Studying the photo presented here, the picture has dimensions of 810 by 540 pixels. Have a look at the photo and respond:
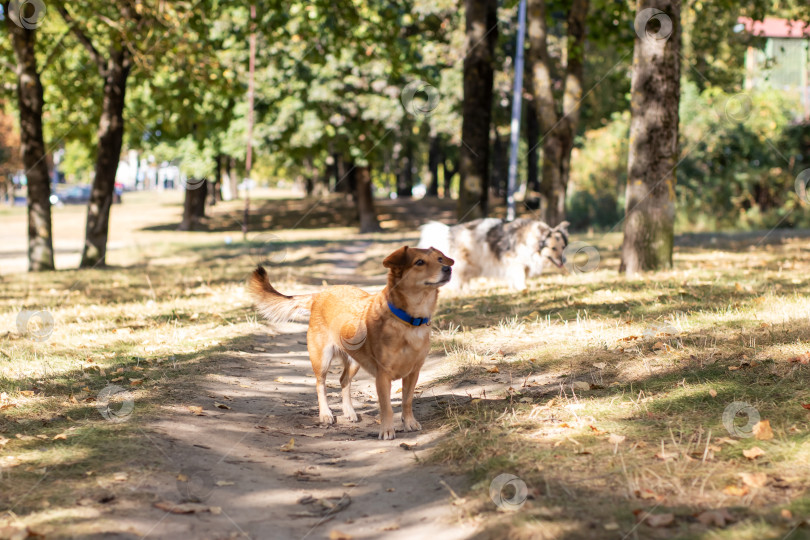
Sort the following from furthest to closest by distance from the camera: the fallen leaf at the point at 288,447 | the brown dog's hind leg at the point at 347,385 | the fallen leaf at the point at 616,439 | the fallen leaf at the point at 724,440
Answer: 1. the brown dog's hind leg at the point at 347,385
2. the fallen leaf at the point at 288,447
3. the fallen leaf at the point at 616,439
4. the fallen leaf at the point at 724,440

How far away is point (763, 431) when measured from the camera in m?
5.09

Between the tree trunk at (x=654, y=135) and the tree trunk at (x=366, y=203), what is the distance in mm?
24052

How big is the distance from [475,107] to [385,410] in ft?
44.2

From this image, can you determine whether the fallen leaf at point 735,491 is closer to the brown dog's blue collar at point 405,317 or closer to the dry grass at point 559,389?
the dry grass at point 559,389

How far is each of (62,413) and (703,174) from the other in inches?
1009

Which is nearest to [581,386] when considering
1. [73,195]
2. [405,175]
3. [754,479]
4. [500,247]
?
[754,479]

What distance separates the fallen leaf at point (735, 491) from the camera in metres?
4.26

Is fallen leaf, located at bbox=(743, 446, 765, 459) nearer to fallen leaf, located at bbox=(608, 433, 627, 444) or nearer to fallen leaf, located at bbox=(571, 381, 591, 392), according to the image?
fallen leaf, located at bbox=(608, 433, 627, 444)

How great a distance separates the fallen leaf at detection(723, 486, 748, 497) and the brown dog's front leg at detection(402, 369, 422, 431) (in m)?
2.54

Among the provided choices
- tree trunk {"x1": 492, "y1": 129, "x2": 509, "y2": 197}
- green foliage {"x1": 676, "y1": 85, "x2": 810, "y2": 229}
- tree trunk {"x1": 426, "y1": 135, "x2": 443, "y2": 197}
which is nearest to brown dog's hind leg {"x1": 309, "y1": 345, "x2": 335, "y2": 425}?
green foliage {"x1": 676, "y1": 85, "x2": 810, "y2": 229}

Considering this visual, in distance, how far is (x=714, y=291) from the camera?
35.7 feet

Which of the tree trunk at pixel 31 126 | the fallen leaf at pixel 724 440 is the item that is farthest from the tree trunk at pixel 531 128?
the fallen leaf at pixel 724 440

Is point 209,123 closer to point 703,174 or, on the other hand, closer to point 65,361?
point 703,174

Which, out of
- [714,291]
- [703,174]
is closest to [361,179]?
[703,174]
